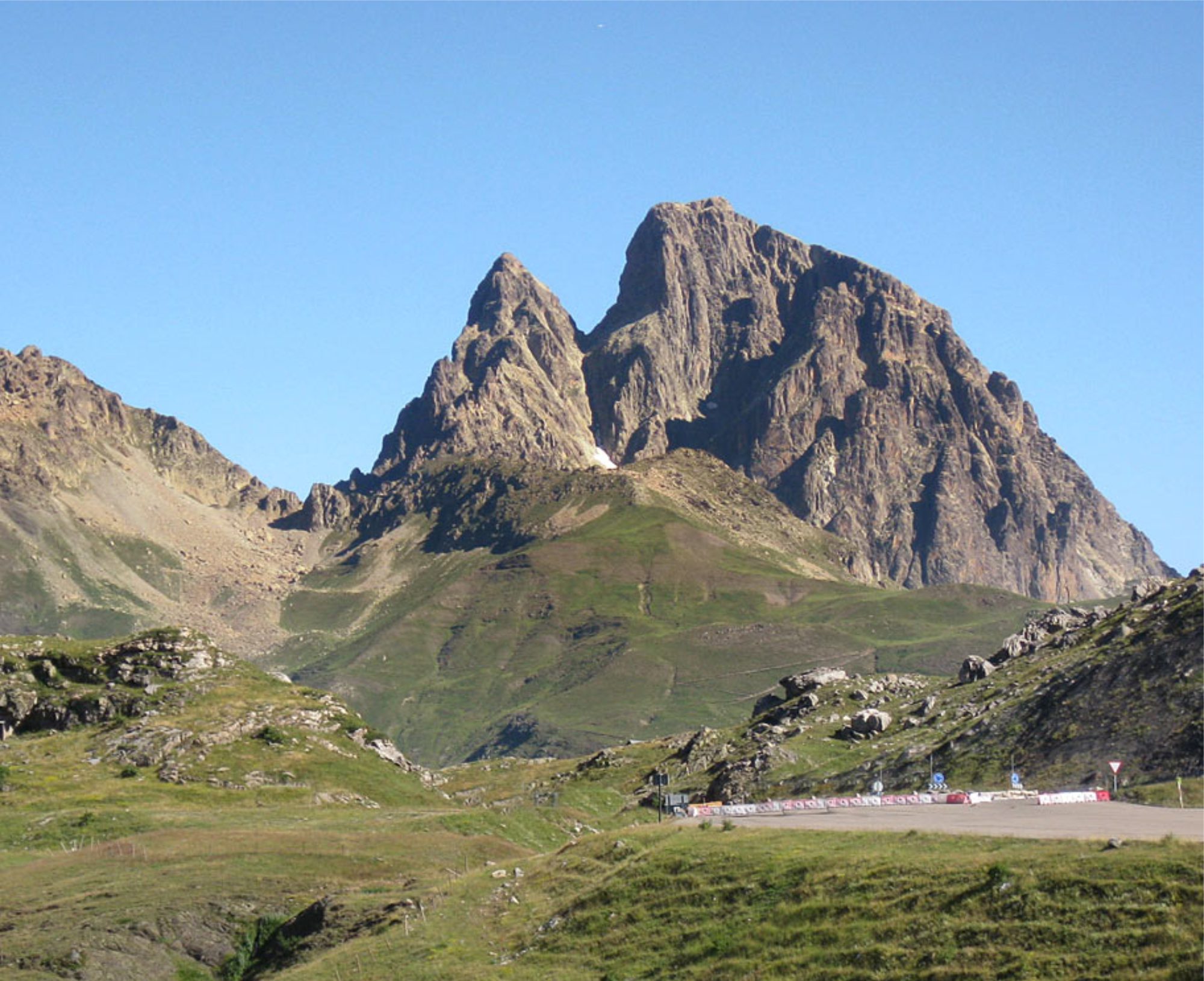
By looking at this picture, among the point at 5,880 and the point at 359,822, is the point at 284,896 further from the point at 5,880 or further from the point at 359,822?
the point at 359,822

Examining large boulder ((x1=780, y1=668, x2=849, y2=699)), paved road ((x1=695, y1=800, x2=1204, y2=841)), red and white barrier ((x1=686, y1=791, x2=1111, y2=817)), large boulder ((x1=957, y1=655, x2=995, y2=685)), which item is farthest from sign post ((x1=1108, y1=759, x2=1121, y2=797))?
large boulder ((x1=780, y1=668, x2=849, y2=699))

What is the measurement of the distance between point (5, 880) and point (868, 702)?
9418cm

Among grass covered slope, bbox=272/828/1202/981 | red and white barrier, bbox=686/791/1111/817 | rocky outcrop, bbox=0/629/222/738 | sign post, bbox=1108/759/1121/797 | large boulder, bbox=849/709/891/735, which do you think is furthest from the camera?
rocky outcrop, bbox=0/629/222/738

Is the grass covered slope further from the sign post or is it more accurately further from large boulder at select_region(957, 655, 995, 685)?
large boulder at select_region(957, 655, 995, 685)

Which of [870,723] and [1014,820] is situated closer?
[1014,820]

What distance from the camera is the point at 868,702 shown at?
165500 millimetres

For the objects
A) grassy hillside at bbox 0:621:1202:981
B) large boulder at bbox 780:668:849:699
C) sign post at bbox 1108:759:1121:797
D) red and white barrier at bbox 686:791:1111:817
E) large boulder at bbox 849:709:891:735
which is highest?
large boulder at bbox 780:668:849:699

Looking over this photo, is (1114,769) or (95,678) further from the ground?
(95,678)

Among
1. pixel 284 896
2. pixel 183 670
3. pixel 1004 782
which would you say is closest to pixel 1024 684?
pixel 1004 782

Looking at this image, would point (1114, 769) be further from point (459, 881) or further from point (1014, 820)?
point (459, 881)

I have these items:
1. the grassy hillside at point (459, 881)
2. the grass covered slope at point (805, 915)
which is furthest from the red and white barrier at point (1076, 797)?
the grass covered slope at point (805, 915)

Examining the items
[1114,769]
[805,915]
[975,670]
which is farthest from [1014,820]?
[975,670]

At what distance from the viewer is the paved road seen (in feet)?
210

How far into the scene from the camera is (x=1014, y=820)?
238ft
